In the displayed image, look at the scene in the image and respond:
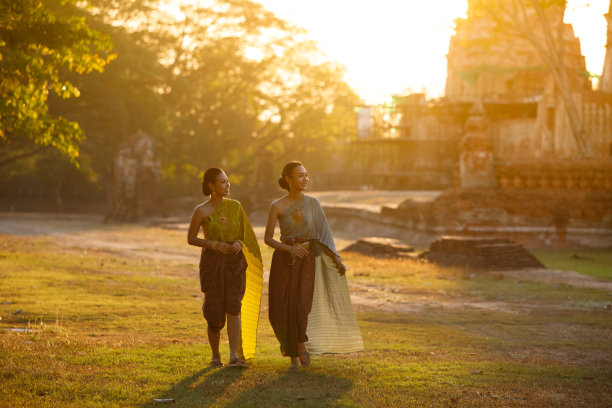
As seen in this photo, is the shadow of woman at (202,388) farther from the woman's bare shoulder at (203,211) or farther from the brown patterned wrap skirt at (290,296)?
the woman's bare shoulder at (203,211)

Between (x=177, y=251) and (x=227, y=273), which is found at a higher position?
(x=227, y=273)

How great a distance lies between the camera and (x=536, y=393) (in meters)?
4.89

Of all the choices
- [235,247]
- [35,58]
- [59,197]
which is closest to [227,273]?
[235,247]

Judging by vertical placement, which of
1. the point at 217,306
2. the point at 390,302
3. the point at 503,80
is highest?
the point at 503,80

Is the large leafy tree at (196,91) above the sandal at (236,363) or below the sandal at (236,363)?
above

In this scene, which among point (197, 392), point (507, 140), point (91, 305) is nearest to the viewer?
point (197, 392)

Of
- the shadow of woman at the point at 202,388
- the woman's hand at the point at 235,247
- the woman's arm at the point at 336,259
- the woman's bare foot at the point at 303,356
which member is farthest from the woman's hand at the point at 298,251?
the shadow of woman at the point at 202,388

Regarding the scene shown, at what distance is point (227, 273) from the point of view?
223 inches

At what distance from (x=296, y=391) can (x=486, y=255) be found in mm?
10351

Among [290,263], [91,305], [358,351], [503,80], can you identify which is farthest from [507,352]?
[503,80]

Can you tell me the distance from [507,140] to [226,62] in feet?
50.7

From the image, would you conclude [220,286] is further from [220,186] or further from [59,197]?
[59,197]

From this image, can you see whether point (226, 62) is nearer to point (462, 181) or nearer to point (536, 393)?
point (462, 181)

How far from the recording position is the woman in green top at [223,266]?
18.4ft
